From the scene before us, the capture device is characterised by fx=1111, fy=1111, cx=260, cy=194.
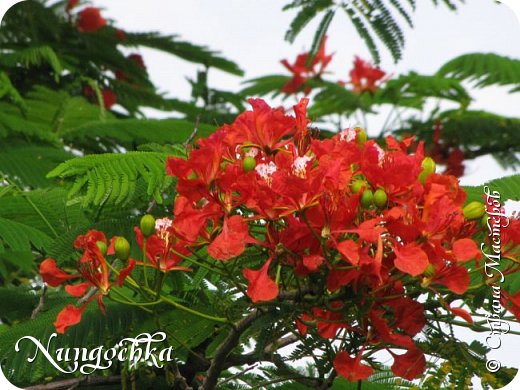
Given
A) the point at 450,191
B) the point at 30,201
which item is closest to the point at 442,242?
the point at 450,191

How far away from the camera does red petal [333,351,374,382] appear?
1656 mm

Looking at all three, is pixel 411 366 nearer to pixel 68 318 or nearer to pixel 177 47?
pixel 68 318

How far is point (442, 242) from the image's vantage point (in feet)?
5.25

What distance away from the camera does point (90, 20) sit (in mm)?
3832

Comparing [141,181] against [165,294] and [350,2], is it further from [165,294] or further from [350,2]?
[350,2]

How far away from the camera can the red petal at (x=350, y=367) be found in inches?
65.2

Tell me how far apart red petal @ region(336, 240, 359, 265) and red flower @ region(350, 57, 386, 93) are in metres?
3.21

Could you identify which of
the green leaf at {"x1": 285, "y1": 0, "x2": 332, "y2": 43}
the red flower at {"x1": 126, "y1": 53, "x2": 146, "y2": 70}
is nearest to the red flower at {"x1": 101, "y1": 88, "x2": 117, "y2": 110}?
the red flower at {"x1": 126, "y1": 53, "x2": 146, "y2": 70}

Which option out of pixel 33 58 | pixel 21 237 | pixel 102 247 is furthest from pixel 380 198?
pixel 33 58

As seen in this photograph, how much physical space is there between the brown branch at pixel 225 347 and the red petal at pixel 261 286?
93mm

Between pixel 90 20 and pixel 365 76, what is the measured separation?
1.45 m

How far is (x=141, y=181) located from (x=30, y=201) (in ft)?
1.04

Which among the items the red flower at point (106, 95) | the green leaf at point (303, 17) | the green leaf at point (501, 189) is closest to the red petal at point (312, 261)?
the green leaf at point (501, 189)

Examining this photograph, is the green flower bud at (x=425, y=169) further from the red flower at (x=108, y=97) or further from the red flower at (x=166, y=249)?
the red flower at (x=108, y=97)
